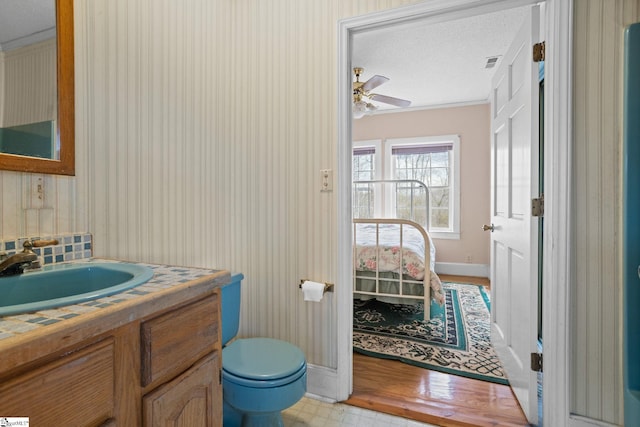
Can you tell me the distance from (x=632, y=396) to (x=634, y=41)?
4.25 ft

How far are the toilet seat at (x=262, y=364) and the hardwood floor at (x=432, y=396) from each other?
0.59 m

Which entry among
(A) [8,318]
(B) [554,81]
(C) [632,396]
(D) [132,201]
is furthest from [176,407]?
(B) [554,81]

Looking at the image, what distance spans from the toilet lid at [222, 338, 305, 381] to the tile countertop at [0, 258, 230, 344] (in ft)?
1.61

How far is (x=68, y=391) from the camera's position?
52cm

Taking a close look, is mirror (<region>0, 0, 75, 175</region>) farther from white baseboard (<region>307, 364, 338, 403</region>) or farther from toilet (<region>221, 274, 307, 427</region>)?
white baseboard (<region>307, 364, 338, 403</region>)

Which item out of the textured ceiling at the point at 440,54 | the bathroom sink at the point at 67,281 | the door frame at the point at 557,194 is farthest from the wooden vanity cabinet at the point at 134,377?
the textured ceiling at the point at 440,54

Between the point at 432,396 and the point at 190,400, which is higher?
the point at 190,400

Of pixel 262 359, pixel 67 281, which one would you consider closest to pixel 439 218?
pixel 262 359

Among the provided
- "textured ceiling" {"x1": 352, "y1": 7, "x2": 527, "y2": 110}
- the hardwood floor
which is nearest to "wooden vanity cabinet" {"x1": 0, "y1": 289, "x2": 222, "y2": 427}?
the hardwood floor

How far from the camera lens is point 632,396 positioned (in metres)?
1.10

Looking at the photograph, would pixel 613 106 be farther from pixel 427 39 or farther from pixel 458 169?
pixel 458 169

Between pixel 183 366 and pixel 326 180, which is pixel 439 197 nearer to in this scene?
pixel 326 180

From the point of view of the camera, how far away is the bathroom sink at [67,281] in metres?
0.76

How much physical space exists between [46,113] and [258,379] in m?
1.16
